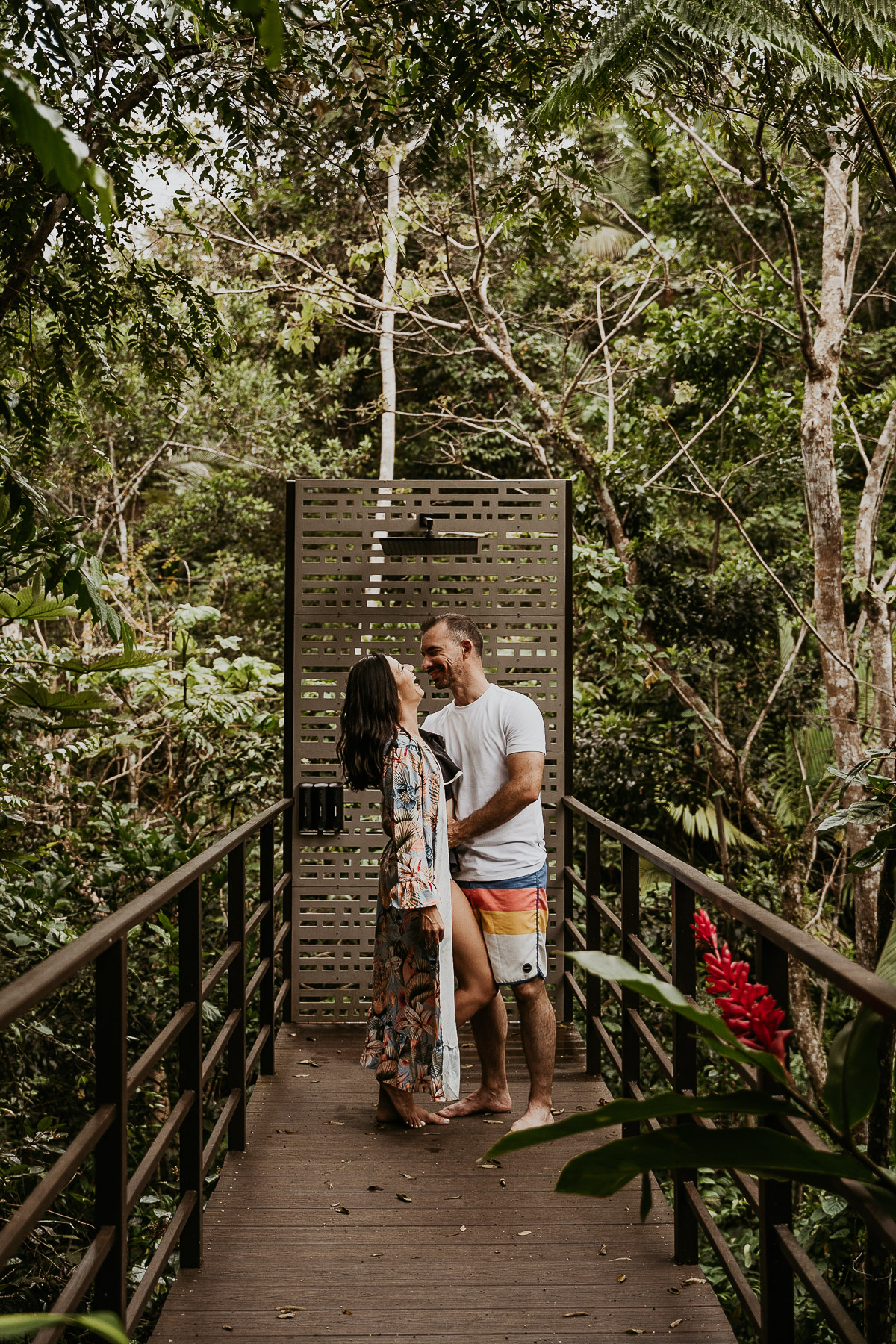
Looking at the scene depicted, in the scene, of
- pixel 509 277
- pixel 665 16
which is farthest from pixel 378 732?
pixel 509 277

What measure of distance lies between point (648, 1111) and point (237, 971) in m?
2.20

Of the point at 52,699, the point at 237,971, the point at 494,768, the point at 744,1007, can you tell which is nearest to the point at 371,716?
the point at 494,768

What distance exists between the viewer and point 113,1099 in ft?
6.21

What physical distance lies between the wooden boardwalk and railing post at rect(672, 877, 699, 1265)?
0.09 m

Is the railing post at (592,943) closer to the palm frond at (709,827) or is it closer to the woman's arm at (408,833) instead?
the woman's arm at (408,833)

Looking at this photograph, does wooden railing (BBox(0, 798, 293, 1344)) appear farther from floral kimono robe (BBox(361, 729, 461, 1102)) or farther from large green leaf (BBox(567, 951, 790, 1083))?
large green leaf (BBox(567, 951, 790, 1083))

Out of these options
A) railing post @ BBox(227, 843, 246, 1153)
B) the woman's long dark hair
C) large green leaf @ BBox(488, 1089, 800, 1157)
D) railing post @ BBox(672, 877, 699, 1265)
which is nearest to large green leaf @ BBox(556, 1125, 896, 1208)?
large green leaf @ BBox(488, 1089, 800, 1157)

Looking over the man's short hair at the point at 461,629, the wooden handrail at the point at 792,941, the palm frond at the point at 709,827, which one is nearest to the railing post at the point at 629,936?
the wooden handrail at the point at 792,941

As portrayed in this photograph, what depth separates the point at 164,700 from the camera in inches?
268

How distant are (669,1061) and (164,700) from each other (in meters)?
4.79

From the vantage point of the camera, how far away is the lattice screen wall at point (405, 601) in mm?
4836

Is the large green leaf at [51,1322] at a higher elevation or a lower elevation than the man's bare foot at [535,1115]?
higher

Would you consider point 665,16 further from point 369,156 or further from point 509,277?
point 509,277

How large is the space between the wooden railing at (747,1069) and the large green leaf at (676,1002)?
0.18 m
